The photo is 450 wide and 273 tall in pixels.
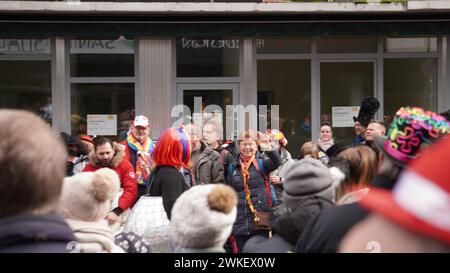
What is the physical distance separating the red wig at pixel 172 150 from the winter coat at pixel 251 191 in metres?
1.38

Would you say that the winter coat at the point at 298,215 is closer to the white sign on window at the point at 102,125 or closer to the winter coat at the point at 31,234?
the winter coat at the point at 31,234

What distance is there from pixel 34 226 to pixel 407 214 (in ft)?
3.85

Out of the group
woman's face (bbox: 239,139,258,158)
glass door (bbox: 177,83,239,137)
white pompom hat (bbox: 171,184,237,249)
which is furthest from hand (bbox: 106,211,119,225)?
glass door (bbox: 177,83,239,137)

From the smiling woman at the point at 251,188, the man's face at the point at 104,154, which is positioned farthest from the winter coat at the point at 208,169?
the man's face at the point at 104,154

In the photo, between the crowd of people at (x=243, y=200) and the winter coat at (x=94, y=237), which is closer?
the crowd of people at (x=243, y=200)

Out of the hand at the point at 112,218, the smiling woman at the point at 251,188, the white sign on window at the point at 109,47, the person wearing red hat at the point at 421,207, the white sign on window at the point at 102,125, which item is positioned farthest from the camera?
the white sign on window at the point at 109,47

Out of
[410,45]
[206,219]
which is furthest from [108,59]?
[206,219]

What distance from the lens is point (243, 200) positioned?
253 inches

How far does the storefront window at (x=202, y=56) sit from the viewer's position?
1140cm

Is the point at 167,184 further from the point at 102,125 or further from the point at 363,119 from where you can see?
the point at 102,125

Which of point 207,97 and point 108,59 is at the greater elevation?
point 108,59

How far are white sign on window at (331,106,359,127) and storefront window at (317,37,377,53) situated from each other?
1.09 metres

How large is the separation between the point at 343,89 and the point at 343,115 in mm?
499
